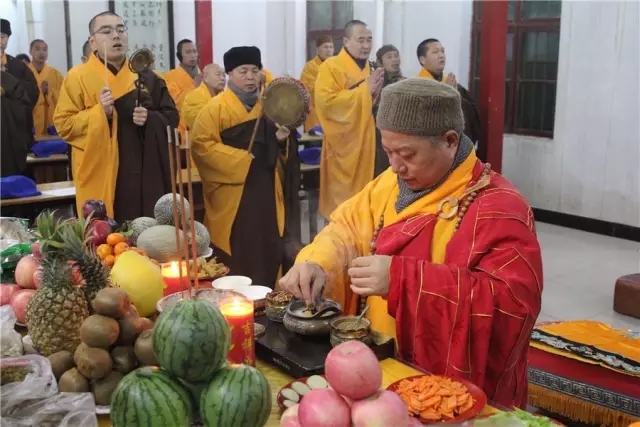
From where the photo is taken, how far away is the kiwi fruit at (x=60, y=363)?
1.23 meters

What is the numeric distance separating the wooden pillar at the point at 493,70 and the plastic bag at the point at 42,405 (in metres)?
4.89

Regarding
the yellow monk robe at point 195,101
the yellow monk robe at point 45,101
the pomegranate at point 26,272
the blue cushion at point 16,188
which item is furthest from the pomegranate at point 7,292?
the yellow monk robe at point 45,101

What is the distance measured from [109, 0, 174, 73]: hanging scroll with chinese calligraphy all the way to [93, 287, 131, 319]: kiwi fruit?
802 centimetres

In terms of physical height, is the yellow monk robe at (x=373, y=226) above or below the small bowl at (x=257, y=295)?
above

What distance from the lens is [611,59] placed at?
20.5ft

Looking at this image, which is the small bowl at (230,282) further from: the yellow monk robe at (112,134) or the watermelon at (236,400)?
the yellow monk robe at (112,134)

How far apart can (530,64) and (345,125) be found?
263 centimetres

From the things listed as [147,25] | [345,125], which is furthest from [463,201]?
[147,25]

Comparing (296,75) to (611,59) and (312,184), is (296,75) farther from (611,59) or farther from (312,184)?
(611,59)

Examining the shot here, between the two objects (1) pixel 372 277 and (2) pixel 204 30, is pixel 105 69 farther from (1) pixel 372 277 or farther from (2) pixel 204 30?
(2) pixel 204 30

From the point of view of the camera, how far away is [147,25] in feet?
29.0

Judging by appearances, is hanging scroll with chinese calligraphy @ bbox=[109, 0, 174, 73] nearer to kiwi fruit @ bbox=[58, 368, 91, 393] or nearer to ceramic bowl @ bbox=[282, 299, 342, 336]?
ceramic bowl @ bbox=[282, 299, 342, 336]

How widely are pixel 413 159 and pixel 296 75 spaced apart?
21.6 feet

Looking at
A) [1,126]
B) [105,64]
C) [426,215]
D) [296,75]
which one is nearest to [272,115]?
[105,64]
